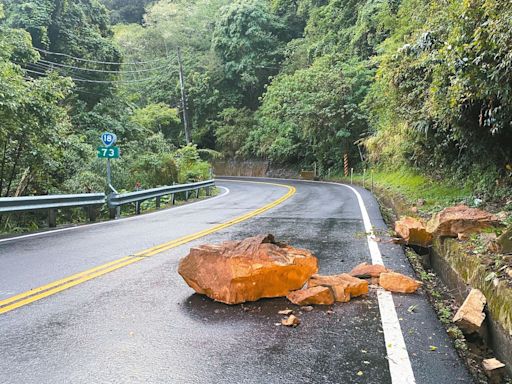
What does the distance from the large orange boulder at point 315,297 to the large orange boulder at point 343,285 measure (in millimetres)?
86

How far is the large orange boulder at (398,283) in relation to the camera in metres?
4.77

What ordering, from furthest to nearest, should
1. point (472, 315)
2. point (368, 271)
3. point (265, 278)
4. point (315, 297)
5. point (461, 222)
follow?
point (461, 222)
point (368, 271)
point (265, 278)
point (315, 297)
point (472, 315)

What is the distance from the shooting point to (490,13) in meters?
5.25

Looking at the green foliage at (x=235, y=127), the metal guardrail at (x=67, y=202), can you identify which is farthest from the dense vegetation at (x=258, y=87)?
the metal guardrail at (x=67, y=202)

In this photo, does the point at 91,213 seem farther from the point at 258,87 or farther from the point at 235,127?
the point at 258,87

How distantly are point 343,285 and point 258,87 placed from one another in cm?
4254

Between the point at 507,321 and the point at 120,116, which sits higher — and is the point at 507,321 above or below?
below

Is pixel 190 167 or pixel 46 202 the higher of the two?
pixel 190 167

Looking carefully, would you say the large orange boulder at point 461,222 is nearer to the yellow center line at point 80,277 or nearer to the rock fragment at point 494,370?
the rock fragment at point 494,370

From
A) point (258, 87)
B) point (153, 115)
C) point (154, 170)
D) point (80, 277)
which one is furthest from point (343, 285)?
point (258, 87)

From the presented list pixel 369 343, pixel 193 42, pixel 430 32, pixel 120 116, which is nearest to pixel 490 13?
pixel 430 32

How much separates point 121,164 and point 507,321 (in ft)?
60.1

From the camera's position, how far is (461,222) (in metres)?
6.13

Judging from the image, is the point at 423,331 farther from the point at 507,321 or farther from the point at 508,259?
the point at 508,259
